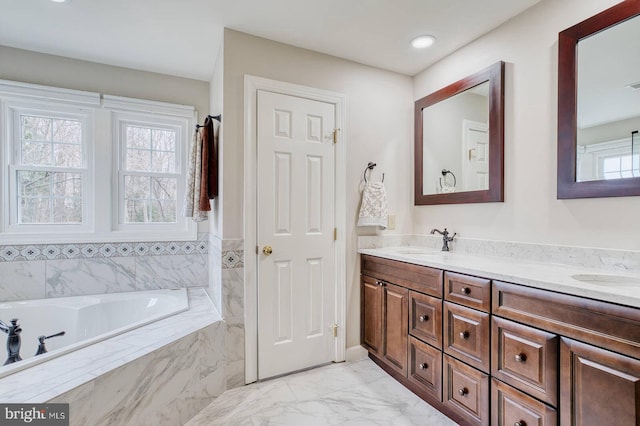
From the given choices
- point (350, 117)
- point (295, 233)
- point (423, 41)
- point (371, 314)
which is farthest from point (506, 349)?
point (423, 41)

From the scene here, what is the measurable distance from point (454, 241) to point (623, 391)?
138cm

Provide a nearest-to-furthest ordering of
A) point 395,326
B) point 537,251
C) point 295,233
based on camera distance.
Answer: point 537,251, point 395,326, point 295,233

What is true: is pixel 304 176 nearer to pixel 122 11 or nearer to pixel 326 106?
pixel 326 106

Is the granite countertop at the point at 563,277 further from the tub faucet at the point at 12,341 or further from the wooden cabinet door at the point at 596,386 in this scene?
the tub faucet at the point at 12,341

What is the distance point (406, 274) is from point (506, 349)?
0.73m

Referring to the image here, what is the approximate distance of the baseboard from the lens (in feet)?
8.14

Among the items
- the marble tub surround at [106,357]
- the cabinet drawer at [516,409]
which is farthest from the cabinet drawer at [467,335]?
the marble tub surround at [106,357]

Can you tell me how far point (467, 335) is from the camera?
5.31 ft

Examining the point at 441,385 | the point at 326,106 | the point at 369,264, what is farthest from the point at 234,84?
the point at 441,385

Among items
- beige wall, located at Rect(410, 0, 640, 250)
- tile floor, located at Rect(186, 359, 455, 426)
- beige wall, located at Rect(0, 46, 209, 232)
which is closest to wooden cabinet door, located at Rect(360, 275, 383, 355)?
tile floor, located at Rect(186, 359, 455, 426)

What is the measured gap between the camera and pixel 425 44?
7.45 feet

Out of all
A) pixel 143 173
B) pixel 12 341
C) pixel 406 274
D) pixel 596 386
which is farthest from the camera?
pixel 143 173

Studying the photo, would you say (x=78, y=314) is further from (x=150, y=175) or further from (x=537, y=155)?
(x=537, y=155)

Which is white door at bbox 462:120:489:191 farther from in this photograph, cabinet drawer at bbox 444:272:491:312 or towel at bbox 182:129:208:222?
towel at bbox 182:129:208:222
